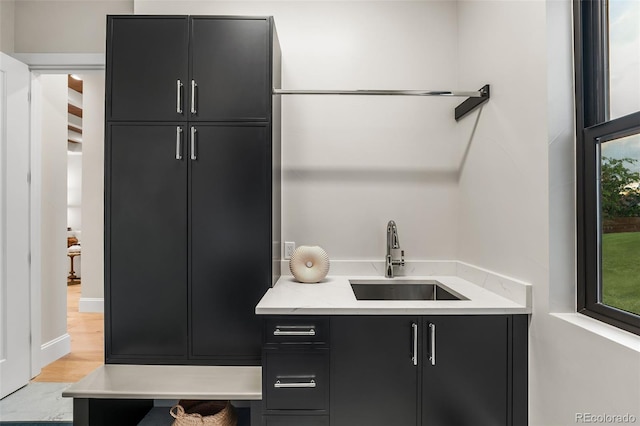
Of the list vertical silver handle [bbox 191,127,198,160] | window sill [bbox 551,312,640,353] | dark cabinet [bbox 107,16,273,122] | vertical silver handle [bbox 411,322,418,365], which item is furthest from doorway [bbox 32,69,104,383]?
window sill [bbox 551,312,640,353]

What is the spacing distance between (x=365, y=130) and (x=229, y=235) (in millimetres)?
1100

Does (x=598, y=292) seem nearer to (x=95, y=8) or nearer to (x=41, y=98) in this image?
(x=95, y=8)

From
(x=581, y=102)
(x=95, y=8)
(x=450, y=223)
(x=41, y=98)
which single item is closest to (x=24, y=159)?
(x=41, y=98)

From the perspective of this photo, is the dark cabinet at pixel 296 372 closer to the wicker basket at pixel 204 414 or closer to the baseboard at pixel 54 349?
the wicker basket at pixel 204 414

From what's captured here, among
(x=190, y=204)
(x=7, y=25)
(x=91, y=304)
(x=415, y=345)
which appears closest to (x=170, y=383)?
(x=190, y=204)

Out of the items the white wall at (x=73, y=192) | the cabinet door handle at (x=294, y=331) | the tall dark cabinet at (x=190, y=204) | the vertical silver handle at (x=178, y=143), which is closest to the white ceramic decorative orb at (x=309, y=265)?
the tall dark cabinet at (x=190, y=204)

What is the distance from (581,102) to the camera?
58.1 inches

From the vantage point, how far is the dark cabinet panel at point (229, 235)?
208 centimetres

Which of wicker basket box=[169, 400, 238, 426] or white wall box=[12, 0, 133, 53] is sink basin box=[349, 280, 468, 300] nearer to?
wicker basket box=[169, 400, 238, 426]

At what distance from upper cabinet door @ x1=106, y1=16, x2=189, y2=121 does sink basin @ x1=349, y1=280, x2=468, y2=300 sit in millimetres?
1414

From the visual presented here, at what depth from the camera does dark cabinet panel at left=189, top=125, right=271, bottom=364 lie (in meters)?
2.08

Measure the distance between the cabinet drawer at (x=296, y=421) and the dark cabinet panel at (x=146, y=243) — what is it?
0.67 metres

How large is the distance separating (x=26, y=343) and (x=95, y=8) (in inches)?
94.3

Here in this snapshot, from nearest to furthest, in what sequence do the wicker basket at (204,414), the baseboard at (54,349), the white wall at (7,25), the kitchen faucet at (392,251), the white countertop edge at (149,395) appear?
the white countertop edge at (149,395), the wicker basket at (204,414), the kitchen faucet at (392,251), the white wall at (7,25), the baseboard at (54,349)
